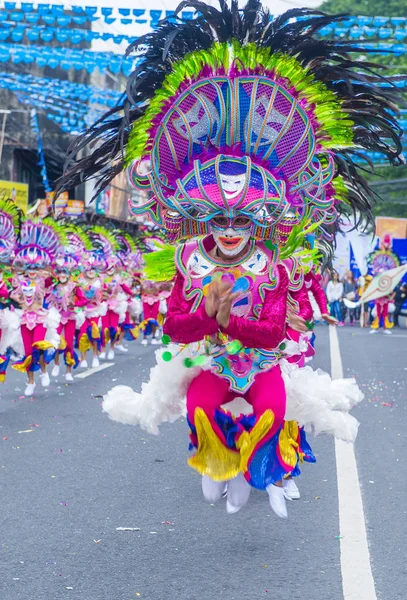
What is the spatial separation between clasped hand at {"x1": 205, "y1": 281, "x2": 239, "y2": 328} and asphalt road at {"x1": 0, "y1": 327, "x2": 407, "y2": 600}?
1.25 metres

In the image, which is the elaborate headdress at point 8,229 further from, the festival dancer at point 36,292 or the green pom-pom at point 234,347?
the green pom-pom at point 234,347

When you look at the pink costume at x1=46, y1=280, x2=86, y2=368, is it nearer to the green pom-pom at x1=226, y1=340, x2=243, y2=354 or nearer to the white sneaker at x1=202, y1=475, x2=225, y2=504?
the white sneaker at x1=202, y1=475, x2=225, y2=504

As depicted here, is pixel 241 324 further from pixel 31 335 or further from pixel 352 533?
pixel 31 335

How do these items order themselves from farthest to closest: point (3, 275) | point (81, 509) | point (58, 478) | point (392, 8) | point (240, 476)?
point (392, 8), point (3, 275), point (58, 478), point (81, 509), point (240, 476)

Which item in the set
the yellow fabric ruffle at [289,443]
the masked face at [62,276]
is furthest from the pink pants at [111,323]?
the yellow fabric ruffle at [289,443]

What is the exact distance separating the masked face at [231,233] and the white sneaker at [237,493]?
48.8 inches

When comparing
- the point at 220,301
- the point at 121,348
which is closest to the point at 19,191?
the point at 121,348

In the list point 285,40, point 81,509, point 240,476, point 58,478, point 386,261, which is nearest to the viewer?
point 240,476

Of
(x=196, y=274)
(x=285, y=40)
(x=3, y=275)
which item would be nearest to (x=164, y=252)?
(x=196, y=274)

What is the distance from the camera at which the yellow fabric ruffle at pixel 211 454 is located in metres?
5.48

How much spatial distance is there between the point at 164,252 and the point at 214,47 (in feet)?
4.03

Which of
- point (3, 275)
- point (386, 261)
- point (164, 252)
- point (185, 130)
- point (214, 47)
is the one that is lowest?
point (386, 261)

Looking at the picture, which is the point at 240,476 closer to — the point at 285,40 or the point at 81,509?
the point at 81,509

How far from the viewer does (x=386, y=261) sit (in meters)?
27.2
